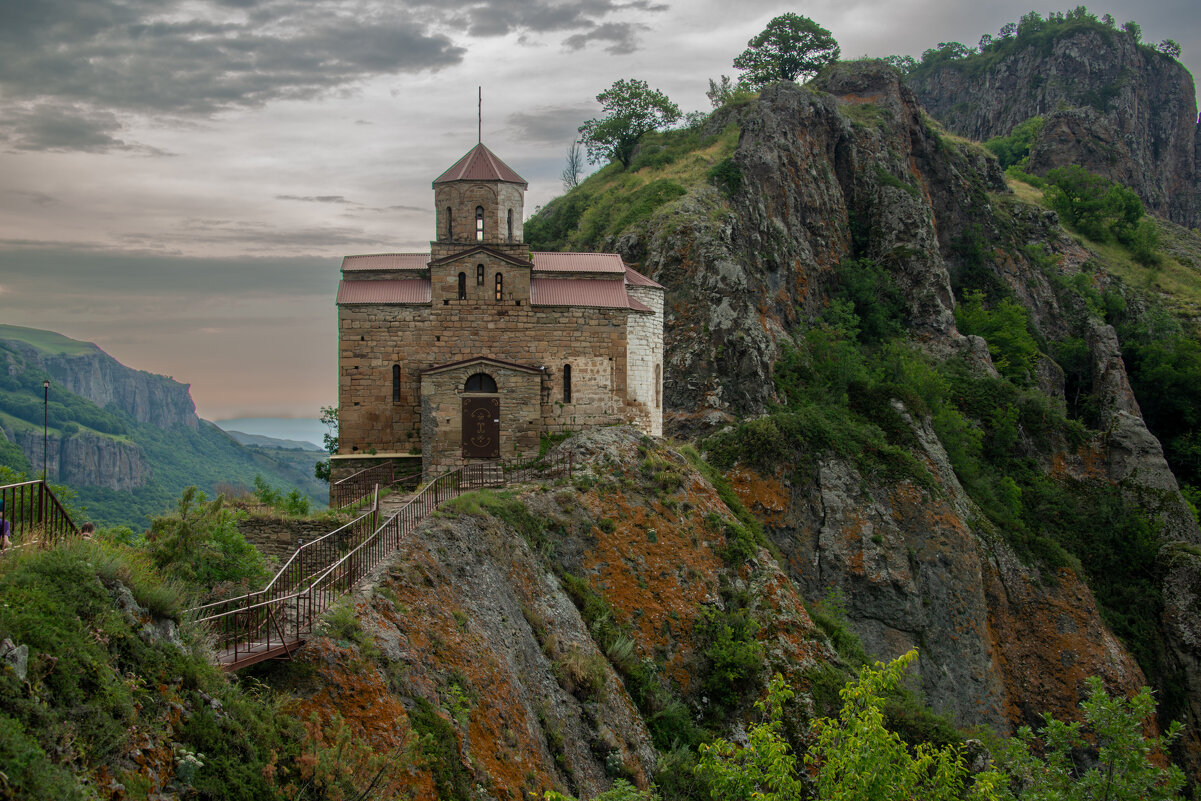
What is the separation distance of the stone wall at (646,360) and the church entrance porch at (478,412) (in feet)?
11.5

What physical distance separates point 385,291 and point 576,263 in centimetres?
633

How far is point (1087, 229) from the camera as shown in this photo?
7431cm

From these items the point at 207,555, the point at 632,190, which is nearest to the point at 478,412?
the point at 207,555

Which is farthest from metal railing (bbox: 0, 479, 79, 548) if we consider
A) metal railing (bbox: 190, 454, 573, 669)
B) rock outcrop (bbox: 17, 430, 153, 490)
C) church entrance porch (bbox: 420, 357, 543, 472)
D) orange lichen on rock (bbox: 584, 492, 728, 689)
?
rock outcrop (bbox: 17, 430, 153, 490)

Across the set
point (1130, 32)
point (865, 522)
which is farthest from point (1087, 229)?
point (865, 522)

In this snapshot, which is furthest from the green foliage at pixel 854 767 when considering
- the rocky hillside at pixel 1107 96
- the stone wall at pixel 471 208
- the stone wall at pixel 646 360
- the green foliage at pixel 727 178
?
the rocky hillside at pixel 1107 96

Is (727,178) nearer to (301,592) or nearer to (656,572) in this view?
(656,572)

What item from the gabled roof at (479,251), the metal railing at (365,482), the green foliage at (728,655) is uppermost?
the gabled roof at (479,251)

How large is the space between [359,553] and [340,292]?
51.7ft

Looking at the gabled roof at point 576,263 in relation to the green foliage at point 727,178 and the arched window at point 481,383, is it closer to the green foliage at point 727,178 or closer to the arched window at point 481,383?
the arched window at point 481,383

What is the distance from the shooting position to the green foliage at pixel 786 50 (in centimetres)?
6700

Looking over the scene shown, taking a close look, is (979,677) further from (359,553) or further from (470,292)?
(359,553)

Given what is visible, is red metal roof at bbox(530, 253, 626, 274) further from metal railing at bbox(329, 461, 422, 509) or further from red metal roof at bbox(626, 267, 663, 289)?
metal railing at bbox(329, 461, 422, 509)

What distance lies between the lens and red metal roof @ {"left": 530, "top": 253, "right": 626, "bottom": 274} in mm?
31516
